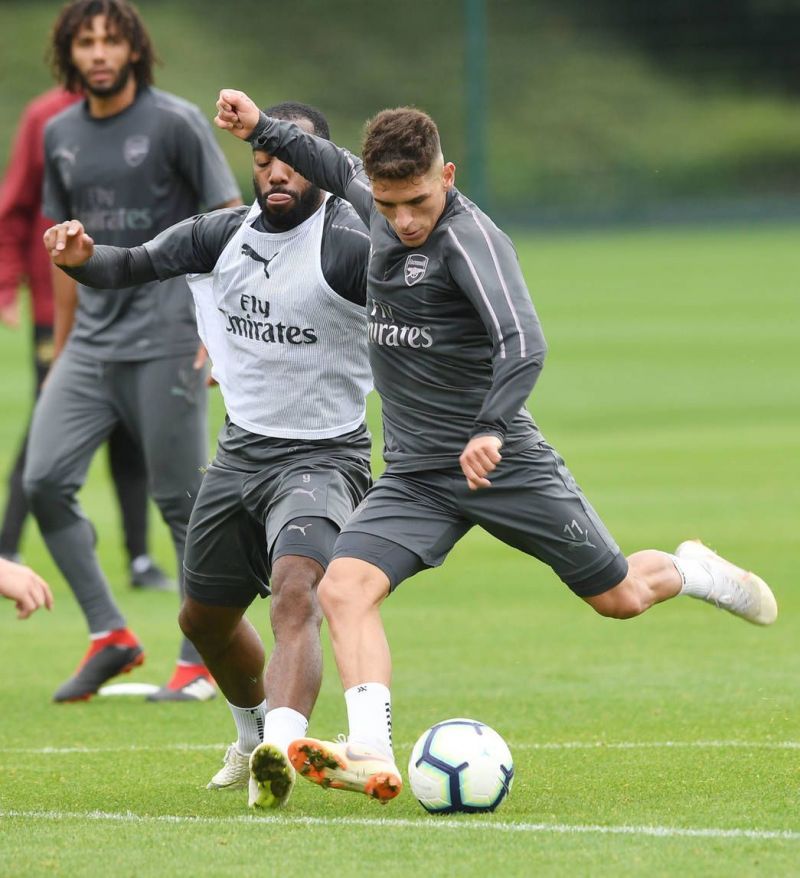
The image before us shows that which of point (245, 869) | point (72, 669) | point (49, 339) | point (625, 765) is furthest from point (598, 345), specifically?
point (245, 869)

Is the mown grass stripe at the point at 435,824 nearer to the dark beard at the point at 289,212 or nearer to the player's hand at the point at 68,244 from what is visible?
the player's hand at the point at 68,244

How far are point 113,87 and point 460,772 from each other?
4209 millimetres

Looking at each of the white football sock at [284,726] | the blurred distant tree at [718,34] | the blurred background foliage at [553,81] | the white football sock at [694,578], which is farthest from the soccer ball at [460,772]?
the blurred distant tree at [718,34]

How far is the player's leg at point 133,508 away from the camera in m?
11.6

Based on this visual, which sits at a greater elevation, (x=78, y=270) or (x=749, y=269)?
(x=78, y=270)

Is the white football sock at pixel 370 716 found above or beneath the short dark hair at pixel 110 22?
beneath

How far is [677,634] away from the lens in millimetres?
9719

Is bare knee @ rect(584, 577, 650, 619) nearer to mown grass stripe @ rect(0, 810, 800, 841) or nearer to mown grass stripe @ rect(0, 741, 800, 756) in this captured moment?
mown grass stripe @ rect(0, 741, 800, 756)

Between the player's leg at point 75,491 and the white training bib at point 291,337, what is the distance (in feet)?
6.81

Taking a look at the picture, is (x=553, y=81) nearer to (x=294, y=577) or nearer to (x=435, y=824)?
(x=294, y=577)

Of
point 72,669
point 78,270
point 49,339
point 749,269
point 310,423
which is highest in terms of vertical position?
point 78,270

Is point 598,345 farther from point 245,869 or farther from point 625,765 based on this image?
point 245,869

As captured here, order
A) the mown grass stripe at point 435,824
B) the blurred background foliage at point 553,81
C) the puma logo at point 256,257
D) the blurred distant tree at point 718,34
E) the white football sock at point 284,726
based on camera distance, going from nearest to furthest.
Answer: the mown grass stripe at point 435,824 → the white football sock at point 284,726 → the puma logo at point 256,257 → the blurred distant tree at point 718,34 → the blurred background foliage at point 553,81

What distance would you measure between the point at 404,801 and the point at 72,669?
11.7 ft
